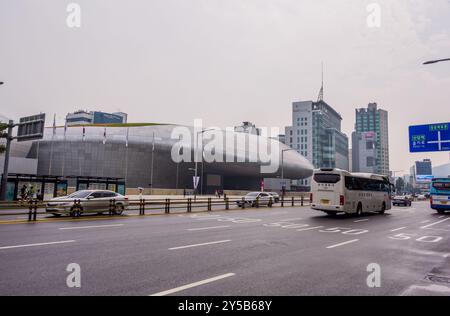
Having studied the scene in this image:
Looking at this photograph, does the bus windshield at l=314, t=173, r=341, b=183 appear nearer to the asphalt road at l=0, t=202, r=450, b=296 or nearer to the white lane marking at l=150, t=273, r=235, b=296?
the asphalt road at l=0, t=202, r=450, b=296

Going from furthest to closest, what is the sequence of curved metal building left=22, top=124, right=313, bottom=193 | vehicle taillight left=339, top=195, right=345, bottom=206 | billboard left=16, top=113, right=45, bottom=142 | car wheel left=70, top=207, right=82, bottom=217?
1. curved metal building left=22, top=124, right=313, bottom=193
2. billboard left=16, top=113, right=45, bottom=142
3. vehicle taillight left=339, top=195, right=345, bottom=206
4. car wheel left=70, top=207, right=82, bottom=217

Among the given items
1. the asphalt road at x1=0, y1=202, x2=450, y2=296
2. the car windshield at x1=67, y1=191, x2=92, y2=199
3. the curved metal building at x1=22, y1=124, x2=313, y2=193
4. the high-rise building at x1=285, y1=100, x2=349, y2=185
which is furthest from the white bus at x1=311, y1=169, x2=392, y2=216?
the high-rise building at x1=285, y1=100, x2=349, y2=185

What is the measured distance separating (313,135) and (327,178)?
14367cm

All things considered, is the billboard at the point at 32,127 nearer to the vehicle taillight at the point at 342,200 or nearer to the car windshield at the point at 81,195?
the car windshield at the point at 81,195

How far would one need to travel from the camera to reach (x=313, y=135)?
16212 cm

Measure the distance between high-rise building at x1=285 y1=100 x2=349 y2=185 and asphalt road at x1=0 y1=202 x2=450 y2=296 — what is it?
153 m

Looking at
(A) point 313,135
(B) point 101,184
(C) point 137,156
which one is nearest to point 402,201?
(B) point 101,184

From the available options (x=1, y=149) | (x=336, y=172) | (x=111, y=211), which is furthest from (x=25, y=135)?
(x=336, y=172)

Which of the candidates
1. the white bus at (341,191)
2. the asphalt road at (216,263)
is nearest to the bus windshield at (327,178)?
the white bus at (341,191)

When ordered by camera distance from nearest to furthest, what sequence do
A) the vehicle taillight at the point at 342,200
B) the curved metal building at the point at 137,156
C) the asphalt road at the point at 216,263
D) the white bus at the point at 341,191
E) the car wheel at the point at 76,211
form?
the asphalt road at the point at 216,263
the car wheel at the point at 76,211
the vehicle taillight at the point at 342,200
the white bus at the point at 341,191
the curved metal building at the point at 137,156

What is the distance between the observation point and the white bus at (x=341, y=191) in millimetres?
22828

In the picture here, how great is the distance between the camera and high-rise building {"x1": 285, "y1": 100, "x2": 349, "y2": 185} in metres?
162
